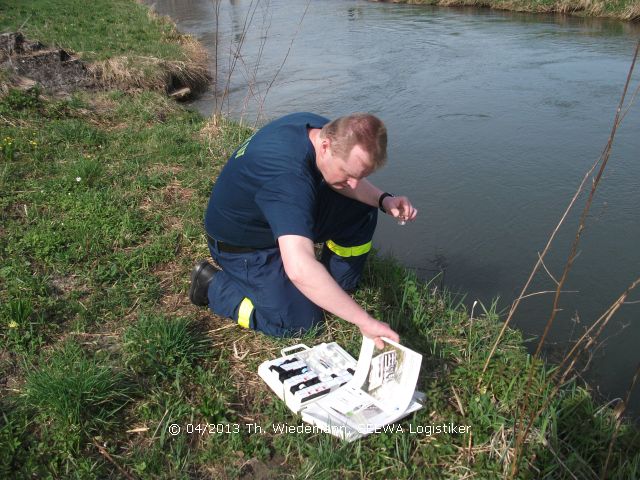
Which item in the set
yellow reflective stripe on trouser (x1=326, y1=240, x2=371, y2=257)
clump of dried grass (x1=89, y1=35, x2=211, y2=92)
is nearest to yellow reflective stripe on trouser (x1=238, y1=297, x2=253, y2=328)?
yellow reflective stripe on trouser (x1=326, y1=240, x2=371, y2=257)

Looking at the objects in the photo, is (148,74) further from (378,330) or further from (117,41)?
(378,330)

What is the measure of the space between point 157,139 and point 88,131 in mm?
676

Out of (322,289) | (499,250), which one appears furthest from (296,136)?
(499,250)

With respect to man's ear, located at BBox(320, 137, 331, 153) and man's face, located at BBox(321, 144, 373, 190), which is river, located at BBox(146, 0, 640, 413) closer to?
man's face, located at BBox(321, 144, 373, 190)

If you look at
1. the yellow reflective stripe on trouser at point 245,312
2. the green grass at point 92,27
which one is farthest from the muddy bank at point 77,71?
the yellow reflective stripe on trouser at point 245,312

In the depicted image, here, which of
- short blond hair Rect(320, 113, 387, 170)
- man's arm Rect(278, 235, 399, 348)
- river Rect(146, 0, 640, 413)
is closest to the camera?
man's arm Rect(278, 235, 399, 348)

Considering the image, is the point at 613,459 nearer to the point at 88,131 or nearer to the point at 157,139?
the point at 157,139

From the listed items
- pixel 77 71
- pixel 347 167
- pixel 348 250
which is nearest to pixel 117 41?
pixel 77 71

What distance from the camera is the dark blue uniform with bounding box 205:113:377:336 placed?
2523 mm

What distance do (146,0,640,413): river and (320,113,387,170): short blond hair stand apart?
6.18 ft

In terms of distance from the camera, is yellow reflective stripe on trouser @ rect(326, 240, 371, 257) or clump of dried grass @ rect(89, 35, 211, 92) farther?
clump of dried grass @ rect(89, 35, 211, 92)

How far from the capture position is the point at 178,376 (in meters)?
2.71

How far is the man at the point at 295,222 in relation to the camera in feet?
7.76

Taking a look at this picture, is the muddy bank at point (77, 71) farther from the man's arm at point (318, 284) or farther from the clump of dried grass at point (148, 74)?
the man's arm at point (318, 284)
